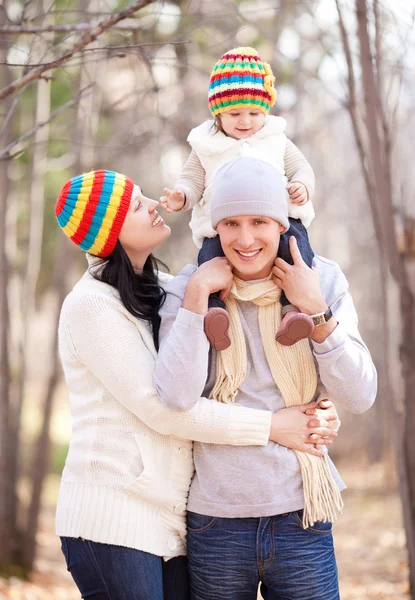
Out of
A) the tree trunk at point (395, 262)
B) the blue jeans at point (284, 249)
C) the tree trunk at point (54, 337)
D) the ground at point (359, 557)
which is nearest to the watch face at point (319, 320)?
the blue jeans at point (284, 249)

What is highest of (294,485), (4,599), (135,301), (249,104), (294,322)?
(249,104)

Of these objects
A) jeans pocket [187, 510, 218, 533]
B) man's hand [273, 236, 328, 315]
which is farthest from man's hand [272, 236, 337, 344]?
jeans pocket [187, 510, 218, 533]

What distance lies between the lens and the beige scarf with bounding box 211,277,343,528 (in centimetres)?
235

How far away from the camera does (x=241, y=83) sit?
2.54 metres

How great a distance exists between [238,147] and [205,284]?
570 mm

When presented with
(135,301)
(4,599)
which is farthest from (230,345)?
(4,599)

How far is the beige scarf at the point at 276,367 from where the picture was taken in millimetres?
2348

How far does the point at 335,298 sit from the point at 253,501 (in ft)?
2.24

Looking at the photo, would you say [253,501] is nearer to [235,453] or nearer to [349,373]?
[235,453]

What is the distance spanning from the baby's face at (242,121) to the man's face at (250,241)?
0.45 metres

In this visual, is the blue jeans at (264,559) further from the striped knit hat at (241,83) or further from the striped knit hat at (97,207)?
the striped knit hat at (241,83)

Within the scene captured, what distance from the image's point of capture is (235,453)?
2336mm

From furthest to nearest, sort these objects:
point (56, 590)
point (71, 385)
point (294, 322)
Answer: point (56, 590), point (71, 385), point (294, 322)

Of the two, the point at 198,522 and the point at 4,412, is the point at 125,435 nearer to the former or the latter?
the point at 198,522
